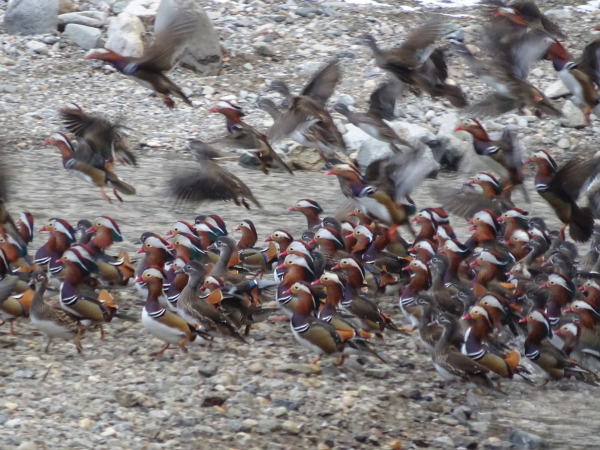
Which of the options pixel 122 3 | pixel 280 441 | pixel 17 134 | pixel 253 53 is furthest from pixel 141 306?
pixel 122 3

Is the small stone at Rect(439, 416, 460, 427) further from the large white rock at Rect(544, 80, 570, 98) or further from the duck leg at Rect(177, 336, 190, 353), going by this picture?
the large white rock at Rect(544, 80, 570, 98)

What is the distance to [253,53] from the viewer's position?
51.1ft

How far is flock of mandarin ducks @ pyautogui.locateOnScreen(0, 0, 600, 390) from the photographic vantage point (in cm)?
737

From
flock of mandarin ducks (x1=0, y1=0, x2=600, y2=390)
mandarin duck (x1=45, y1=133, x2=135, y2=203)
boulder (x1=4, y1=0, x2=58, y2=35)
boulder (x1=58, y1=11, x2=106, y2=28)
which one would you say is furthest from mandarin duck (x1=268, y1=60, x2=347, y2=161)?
boulder (x1=4, y1=0, x2=58, y2=35)

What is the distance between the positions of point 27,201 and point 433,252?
421 centimetres

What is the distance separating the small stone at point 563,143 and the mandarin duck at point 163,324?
7.35m

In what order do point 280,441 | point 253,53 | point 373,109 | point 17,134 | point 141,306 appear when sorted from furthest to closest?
point 253,53 < point 17,134 < point 373,109 < point 141,306 < point 280,441

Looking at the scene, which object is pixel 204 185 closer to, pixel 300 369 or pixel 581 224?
pixel 300 369

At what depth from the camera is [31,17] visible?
50.5 feet

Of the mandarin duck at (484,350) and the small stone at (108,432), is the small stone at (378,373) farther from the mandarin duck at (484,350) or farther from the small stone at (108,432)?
the small stone at (108,432)

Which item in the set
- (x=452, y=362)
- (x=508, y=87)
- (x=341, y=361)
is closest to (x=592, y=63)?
(x=508, y=87)

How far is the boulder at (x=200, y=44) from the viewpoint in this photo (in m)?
14.5

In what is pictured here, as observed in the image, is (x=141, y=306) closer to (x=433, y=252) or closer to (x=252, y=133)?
(x=433, y=252)

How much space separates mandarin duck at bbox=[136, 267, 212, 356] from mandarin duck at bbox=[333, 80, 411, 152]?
3640mm
